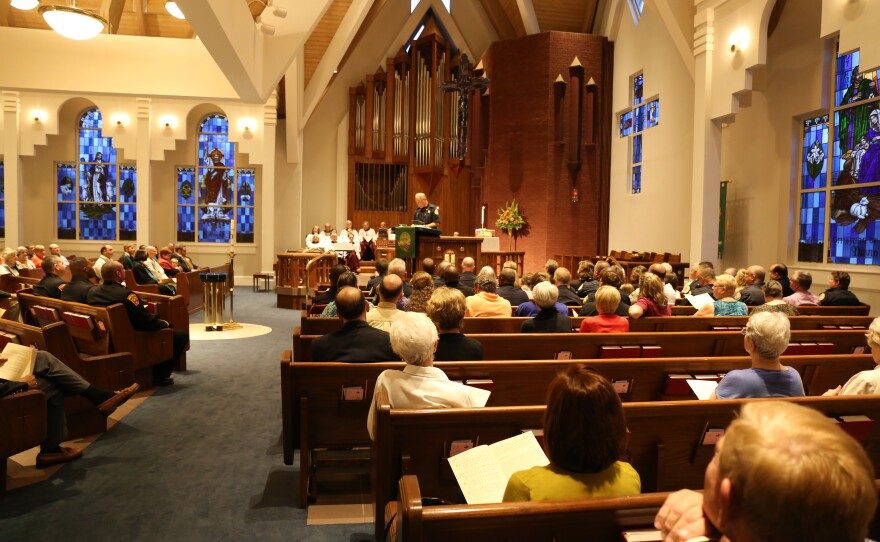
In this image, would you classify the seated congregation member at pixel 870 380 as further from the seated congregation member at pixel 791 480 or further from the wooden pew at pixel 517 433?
the seated congregation member at pixel 791 480

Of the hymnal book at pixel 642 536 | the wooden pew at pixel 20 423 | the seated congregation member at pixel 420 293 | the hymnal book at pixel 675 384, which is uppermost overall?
the seated congregation member at pixel 420 293

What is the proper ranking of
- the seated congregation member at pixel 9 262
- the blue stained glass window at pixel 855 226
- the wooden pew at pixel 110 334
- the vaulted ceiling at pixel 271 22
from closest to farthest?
the wooden pew at pixel 110 334
the vaulted ceiling at pixel 271 22
the blue stained glass window at pixel 855 226
the seated congregation member at pixel 9 262

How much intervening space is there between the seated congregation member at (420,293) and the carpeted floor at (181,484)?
1220 millimetres

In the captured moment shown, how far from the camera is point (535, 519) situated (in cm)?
133

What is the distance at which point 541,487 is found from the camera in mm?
1442

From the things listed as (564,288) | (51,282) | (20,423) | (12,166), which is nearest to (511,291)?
(564,288)

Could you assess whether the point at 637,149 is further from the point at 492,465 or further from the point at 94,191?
the point at 94,191

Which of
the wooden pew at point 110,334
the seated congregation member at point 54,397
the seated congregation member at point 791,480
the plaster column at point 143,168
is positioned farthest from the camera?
the plaster column at point 143,168

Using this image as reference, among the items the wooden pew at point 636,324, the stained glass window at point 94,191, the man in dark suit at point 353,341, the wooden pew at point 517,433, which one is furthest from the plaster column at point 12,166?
the wooden pew at point 517,433

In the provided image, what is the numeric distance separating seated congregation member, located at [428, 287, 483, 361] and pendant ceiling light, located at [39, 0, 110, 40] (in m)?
5.93

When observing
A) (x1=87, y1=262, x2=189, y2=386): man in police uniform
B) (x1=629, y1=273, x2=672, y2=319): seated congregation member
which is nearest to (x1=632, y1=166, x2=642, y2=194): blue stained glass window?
(x1=629, y1=273, x2=672, y2=319): seated congregation member

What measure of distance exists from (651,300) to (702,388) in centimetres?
178

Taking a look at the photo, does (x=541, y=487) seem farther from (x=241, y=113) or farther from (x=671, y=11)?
(x=241, y=113)

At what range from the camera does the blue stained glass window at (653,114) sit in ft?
39.2
